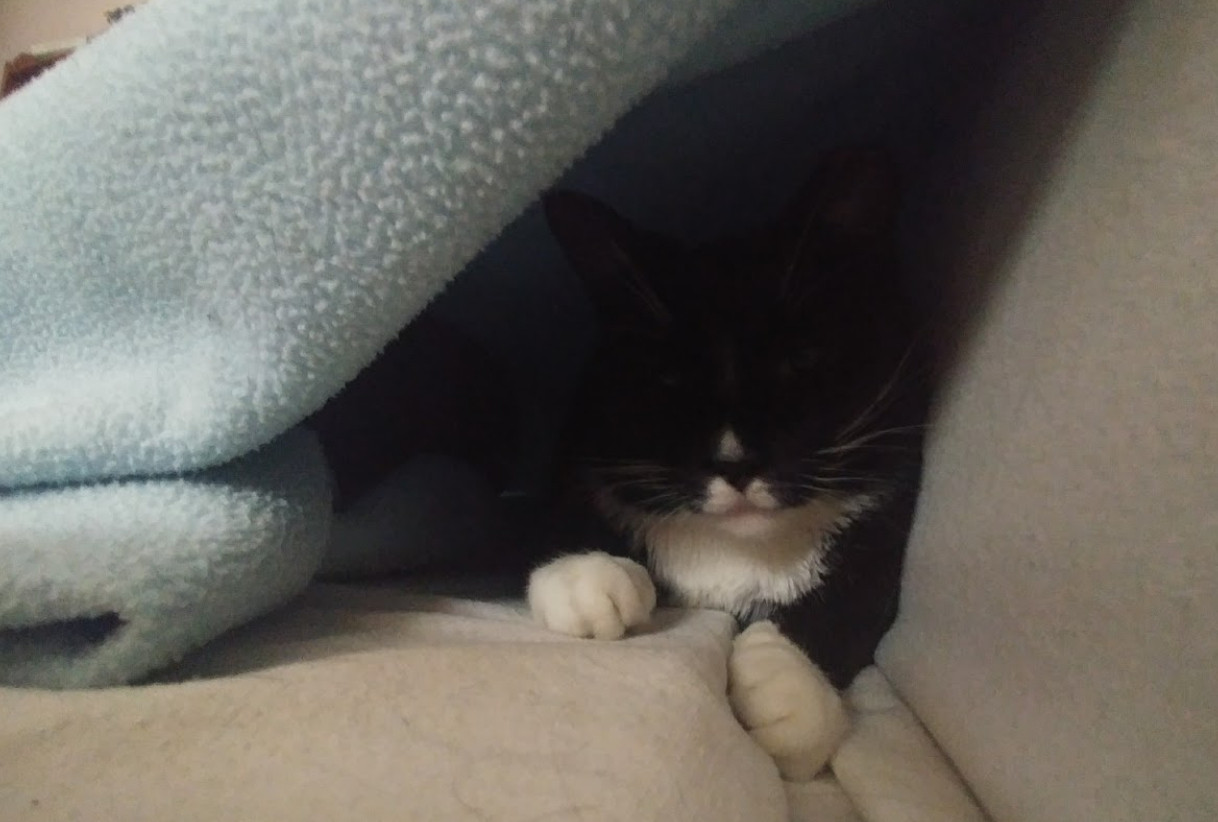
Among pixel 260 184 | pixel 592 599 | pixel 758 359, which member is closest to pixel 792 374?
pixel 758 359

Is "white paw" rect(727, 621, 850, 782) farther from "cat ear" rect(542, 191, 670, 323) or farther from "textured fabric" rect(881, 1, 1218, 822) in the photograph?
"cat ear" rect(542, 191, 670, 323)

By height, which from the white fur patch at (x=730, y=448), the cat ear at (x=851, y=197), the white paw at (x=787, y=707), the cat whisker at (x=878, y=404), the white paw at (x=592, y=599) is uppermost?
the cat ear at (x=851, y=197)

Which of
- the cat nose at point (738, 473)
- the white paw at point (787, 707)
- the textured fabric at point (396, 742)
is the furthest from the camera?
the cat nose at point (738, 473)

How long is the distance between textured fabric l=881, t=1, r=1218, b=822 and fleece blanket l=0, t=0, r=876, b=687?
0.25 metres

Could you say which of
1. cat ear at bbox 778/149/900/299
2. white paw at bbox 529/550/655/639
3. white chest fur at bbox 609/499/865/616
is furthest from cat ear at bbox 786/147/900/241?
white paw at bbox 529/550/655/639

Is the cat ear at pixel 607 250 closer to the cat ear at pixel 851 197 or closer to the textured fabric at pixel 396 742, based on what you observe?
the cat ear at pixel 851 197

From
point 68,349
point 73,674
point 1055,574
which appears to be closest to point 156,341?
point 68,349

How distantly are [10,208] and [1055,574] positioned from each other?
65cm

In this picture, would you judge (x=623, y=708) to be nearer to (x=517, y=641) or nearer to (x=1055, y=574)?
(x=517, y=641)

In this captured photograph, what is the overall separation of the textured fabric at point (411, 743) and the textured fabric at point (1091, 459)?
0.10 meters

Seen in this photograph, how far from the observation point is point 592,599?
0.64 meters

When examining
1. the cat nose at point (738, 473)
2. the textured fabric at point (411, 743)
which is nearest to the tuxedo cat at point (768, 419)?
the cat nose at point (738, 473)

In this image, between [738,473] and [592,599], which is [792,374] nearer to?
[738,473]

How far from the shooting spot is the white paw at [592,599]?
2.08ft
